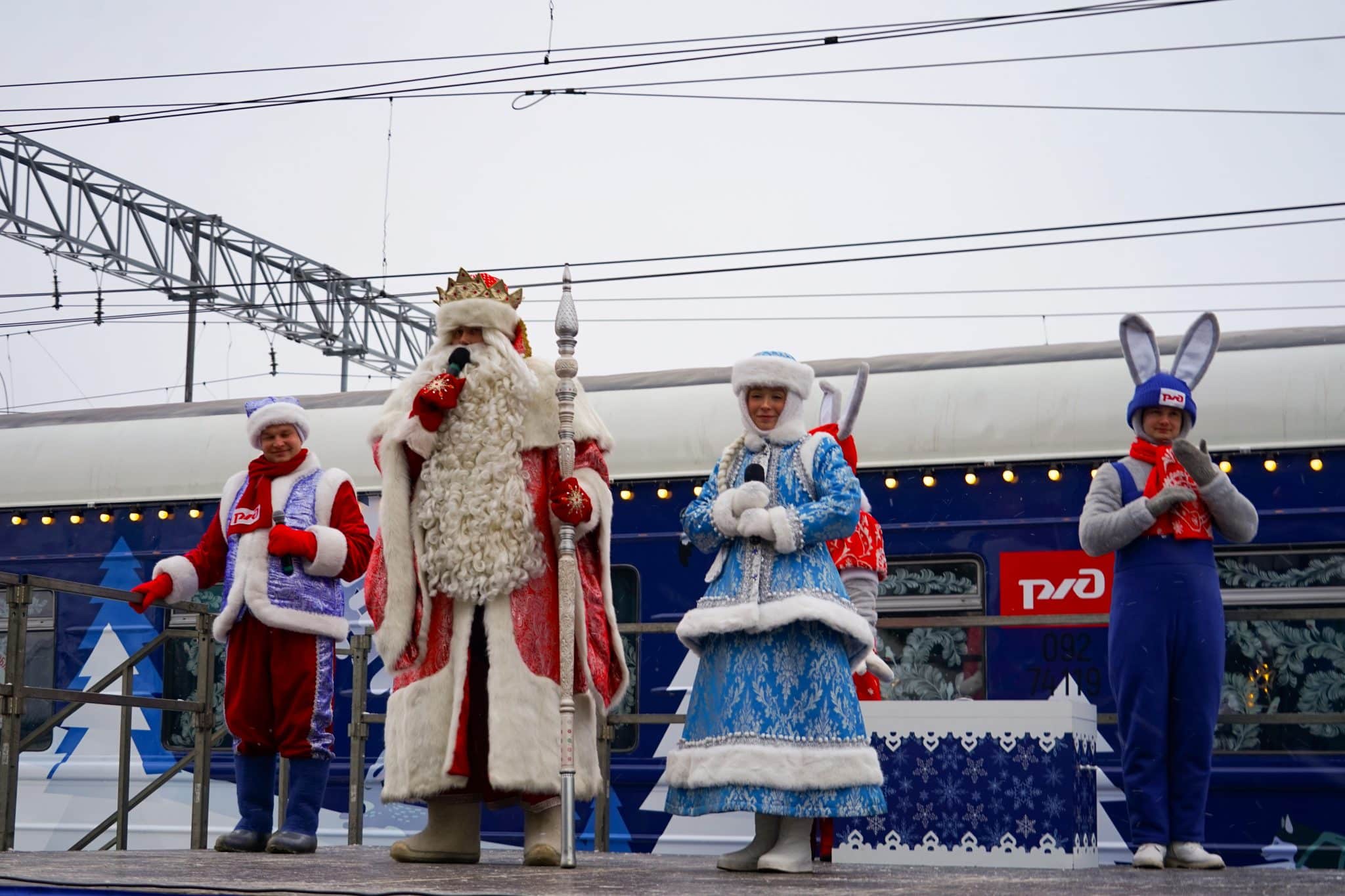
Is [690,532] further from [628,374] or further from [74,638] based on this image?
[74,638]

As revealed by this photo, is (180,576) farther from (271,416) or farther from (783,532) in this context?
(783,532)

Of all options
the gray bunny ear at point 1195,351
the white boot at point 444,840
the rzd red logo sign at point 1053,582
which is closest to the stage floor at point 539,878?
the white boot at point 444,840

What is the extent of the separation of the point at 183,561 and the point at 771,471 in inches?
92.9

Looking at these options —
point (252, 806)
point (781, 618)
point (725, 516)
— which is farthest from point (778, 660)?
point (252, 806)

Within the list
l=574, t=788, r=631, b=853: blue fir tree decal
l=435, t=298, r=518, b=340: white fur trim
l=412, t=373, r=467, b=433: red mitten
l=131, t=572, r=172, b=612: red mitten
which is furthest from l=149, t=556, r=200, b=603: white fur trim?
l=574, t=788, r=631, b=853: blue fir tree decal

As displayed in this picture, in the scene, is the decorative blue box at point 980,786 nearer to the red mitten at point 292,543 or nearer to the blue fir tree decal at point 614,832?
the red mitten at point 292,543

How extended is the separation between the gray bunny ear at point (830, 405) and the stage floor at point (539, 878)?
2315 mm

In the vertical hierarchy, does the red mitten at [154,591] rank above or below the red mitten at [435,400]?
below

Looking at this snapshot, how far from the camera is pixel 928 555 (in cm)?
770

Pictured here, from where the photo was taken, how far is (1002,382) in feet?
25.8

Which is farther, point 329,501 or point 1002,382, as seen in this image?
point 1002,382

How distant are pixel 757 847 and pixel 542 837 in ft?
2.43

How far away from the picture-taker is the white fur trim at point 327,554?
5.77 metres

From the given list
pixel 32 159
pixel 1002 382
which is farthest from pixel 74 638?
pixel 32 159
